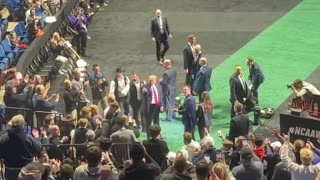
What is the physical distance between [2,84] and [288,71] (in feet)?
28.6

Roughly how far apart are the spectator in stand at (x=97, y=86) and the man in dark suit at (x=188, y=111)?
277 cm

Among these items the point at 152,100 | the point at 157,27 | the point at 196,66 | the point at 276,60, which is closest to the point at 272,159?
the point at 152,100

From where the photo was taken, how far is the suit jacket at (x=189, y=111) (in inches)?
707

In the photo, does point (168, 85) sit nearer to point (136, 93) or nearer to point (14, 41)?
point (136, 93)

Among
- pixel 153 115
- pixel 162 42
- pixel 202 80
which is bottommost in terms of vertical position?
pixel 153 115

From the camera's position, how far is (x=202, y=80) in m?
20.0

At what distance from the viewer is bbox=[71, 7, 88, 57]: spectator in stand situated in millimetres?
25098

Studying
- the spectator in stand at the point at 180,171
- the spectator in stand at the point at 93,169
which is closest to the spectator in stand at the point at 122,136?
the spectator in stand at the point at 93,169

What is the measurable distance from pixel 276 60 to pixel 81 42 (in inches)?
248

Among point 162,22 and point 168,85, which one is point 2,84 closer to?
point 168,85

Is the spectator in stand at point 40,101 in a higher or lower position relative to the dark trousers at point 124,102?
higher

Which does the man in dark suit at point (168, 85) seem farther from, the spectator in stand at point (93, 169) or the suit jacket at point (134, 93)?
the spectator in stand at point (93, 169)

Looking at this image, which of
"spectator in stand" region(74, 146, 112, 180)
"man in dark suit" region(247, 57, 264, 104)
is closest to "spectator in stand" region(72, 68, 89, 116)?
"man in dark suit" region(247, 57, 264, 104)

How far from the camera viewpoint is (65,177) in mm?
10914
